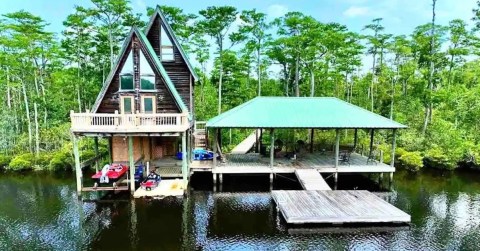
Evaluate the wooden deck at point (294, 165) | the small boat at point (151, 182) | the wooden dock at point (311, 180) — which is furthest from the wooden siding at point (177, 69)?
the wooden dock at point (311, 180)

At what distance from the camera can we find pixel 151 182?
1838cm

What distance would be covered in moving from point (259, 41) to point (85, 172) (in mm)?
20643

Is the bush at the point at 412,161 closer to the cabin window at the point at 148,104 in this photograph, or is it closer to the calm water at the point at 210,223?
the calm water at the point at 210,223

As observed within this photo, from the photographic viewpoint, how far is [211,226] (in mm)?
14203

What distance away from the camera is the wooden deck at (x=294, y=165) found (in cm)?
2038

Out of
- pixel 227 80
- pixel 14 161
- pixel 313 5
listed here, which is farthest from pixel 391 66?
pixel 14 161

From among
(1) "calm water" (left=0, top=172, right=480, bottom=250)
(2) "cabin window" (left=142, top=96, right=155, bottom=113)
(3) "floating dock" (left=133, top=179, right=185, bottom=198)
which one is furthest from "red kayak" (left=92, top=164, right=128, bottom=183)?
(2) "cabin window" (left=142, top=96, right=155, bottom=113)

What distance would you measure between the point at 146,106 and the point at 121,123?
4.30 meters

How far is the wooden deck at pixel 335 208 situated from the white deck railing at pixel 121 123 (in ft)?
23.1

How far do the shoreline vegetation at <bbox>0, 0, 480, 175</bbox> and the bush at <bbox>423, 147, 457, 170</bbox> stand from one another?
78 millimetres

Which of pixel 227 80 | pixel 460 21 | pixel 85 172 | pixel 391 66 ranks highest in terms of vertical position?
pixel 460 21

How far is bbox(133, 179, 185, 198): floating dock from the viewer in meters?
17.7

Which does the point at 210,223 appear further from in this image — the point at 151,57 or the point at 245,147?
the point at 245,147

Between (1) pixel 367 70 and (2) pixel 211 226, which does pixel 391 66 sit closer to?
(1) pixel 367 70
